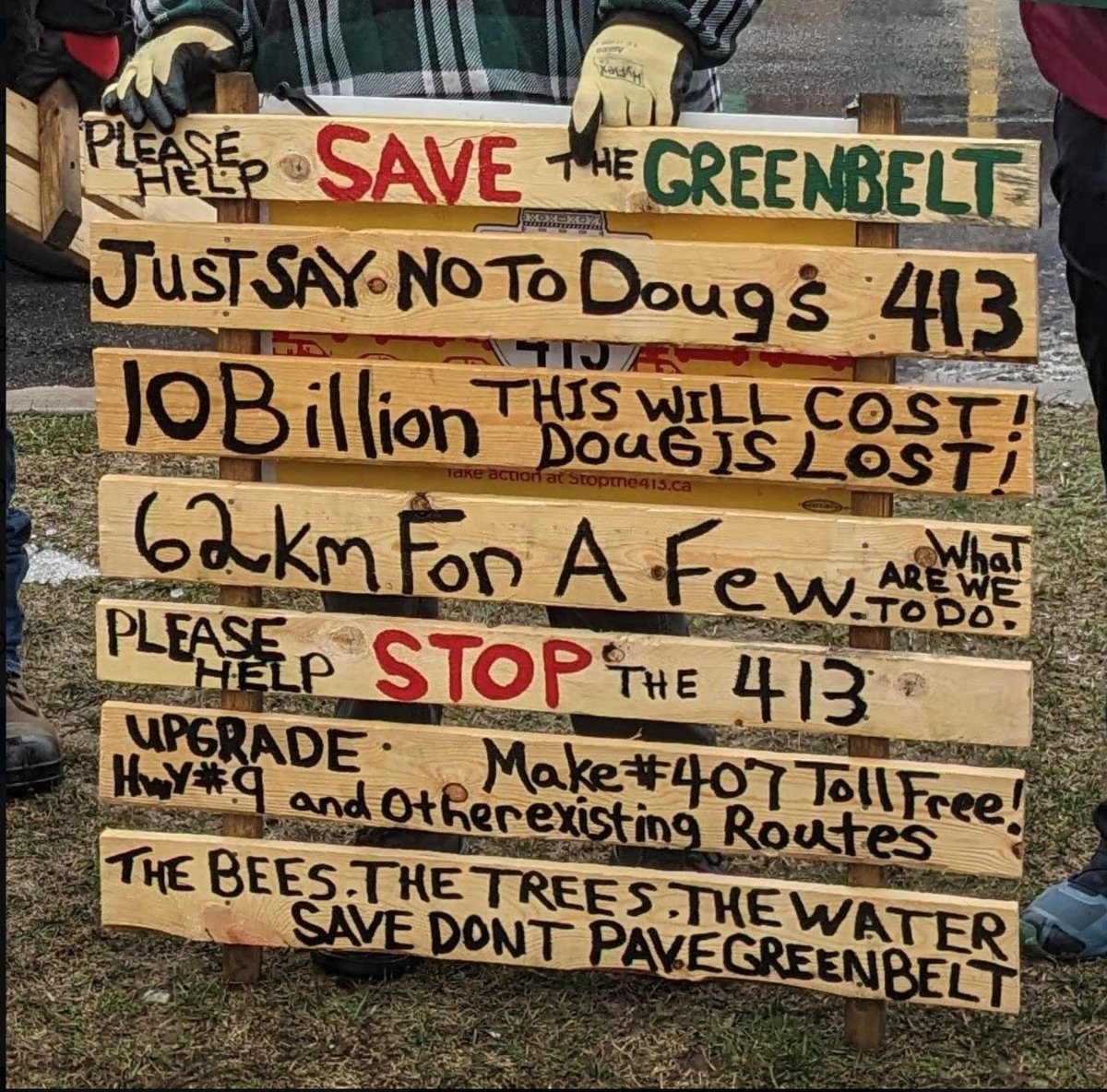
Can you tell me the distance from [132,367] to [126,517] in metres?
0.22

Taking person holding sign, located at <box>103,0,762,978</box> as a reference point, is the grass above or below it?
below

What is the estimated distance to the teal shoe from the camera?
2.88 metres

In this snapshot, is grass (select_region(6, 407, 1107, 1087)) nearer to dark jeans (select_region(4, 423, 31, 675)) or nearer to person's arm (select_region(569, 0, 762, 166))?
dark jeans (select_region(4, 423, 31, 675))

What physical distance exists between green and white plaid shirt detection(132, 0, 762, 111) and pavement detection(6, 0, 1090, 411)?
81.6 inches

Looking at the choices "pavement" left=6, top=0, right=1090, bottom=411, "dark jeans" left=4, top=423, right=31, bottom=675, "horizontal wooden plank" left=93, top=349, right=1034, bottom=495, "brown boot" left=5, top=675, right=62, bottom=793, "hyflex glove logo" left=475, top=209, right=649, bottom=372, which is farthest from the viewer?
"pavement" left=6, top=0, right=1090, bottom=411

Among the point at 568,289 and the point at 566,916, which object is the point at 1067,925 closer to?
the point at 566,916

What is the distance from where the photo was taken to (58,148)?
381 cm

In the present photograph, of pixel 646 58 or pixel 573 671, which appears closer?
pixel 646 58

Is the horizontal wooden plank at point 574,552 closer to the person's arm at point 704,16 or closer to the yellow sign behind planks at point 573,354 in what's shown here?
the yellow sign behind planks at point 573,354

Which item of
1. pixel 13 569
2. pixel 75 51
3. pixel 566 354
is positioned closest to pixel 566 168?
pixel 566 354

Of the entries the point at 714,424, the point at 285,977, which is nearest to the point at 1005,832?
the point at 714,424

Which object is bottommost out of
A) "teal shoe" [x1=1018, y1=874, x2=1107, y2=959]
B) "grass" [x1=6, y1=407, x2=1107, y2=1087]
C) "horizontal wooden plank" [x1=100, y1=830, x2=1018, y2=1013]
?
"grass" [x1=6, y1=407, x2=1107, y2=1087]

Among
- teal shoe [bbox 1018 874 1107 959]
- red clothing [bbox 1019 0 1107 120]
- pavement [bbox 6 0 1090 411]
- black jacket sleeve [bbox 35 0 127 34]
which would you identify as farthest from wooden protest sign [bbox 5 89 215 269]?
teal shoe [bbox 1018 874 1107 959]

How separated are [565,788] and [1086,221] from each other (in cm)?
118
